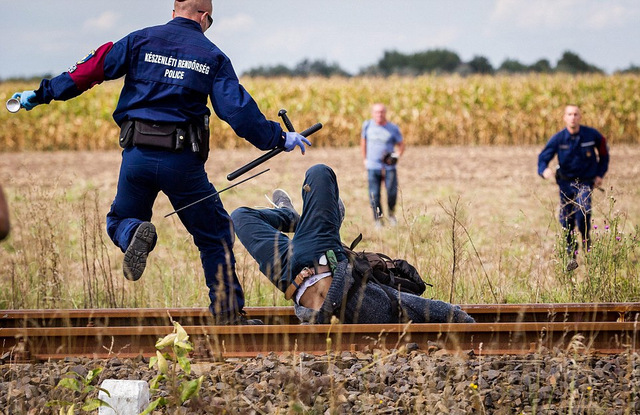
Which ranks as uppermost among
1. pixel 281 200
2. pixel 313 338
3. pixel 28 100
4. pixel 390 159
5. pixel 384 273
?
pixel 28 100

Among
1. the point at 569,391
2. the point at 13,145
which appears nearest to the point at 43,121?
the point at 13,145

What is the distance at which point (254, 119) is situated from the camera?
523cm

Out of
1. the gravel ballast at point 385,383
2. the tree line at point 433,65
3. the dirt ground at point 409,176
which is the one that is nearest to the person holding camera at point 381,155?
the dirt ground at point 409,176

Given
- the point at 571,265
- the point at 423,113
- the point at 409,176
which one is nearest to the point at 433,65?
the point at 423,113

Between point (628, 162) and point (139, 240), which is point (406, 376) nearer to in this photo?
point (139, 240)

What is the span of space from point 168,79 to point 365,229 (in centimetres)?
678

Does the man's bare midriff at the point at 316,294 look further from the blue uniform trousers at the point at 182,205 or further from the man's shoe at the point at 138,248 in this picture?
the man's shoe at the point at 138,248

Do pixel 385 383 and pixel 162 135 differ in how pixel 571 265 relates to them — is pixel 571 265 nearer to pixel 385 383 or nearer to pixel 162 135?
pixel 385 383

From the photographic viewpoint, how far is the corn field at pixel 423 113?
3180 cm

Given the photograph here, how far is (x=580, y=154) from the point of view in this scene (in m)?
9.62

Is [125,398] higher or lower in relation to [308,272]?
lower

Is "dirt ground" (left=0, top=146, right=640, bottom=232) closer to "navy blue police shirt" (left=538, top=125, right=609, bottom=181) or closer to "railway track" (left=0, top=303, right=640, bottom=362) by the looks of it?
"navy blue police shirt" (left=538, top=125, right=609, bottom=181)

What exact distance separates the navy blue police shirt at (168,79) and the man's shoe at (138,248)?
0.72m

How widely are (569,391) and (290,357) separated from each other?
1.63m
